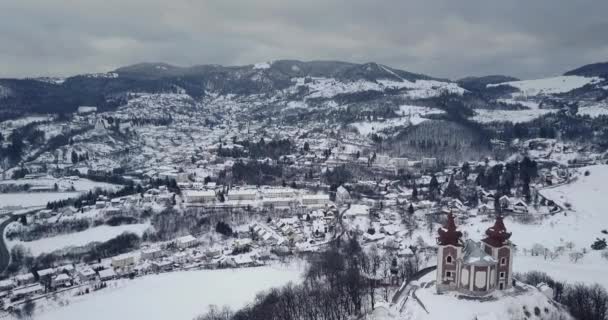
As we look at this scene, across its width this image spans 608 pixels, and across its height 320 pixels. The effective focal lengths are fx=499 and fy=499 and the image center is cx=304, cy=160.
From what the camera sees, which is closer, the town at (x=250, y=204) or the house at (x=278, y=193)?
the town at (x=250, y=204)

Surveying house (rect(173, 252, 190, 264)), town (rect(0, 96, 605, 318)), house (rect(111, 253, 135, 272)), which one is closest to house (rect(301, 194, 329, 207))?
town (rect(0, 96, 605, 318))

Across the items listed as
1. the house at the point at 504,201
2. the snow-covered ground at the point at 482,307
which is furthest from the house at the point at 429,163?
the snow-covered ground at the point at 482,307

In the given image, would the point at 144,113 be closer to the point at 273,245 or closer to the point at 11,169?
the point at 11,169

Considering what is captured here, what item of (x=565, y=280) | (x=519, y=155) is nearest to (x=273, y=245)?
(x=565, y=280)

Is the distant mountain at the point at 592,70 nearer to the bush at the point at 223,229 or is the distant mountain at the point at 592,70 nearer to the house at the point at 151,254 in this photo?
the bush at the point at 223,229

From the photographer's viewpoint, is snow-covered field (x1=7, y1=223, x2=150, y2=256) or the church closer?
the church

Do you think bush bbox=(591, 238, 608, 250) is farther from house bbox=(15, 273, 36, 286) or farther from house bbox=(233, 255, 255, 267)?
house bbox=(15, 273, 36, 286)

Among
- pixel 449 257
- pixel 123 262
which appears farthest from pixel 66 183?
pixel 449 257
